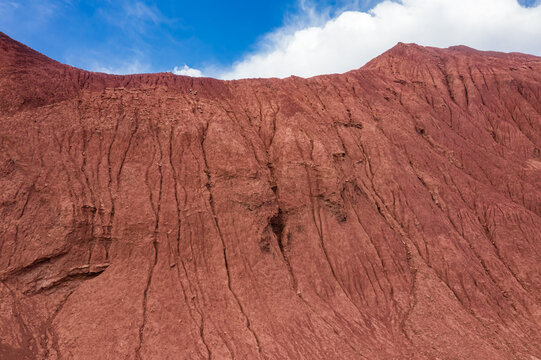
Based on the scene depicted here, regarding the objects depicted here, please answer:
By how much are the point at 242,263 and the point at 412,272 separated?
1089cm

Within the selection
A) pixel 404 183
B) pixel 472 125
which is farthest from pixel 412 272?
pixel 472 125

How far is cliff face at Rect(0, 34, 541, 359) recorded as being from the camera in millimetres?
14852

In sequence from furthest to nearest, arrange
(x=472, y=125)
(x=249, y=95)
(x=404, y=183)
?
(x=472, y=125) → (x=249, y=95) → (x=404, y=183)

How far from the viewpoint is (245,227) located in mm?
18906

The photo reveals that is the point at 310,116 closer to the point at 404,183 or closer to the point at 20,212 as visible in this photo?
the point at 404,183

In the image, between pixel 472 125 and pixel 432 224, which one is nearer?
pixel 432 224

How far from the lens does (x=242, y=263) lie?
17.8 metres

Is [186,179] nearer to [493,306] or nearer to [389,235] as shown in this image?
[389,235]

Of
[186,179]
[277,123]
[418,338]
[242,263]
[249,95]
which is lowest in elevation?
Result: [418,338]

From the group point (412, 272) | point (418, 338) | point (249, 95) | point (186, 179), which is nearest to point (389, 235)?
point (412, 272)

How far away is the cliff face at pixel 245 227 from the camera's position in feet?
48.7

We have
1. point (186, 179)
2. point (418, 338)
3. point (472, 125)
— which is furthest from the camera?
point (472, 125)

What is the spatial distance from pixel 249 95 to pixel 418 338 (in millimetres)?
A: 20675

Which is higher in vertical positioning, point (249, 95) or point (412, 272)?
point (249, 95)
